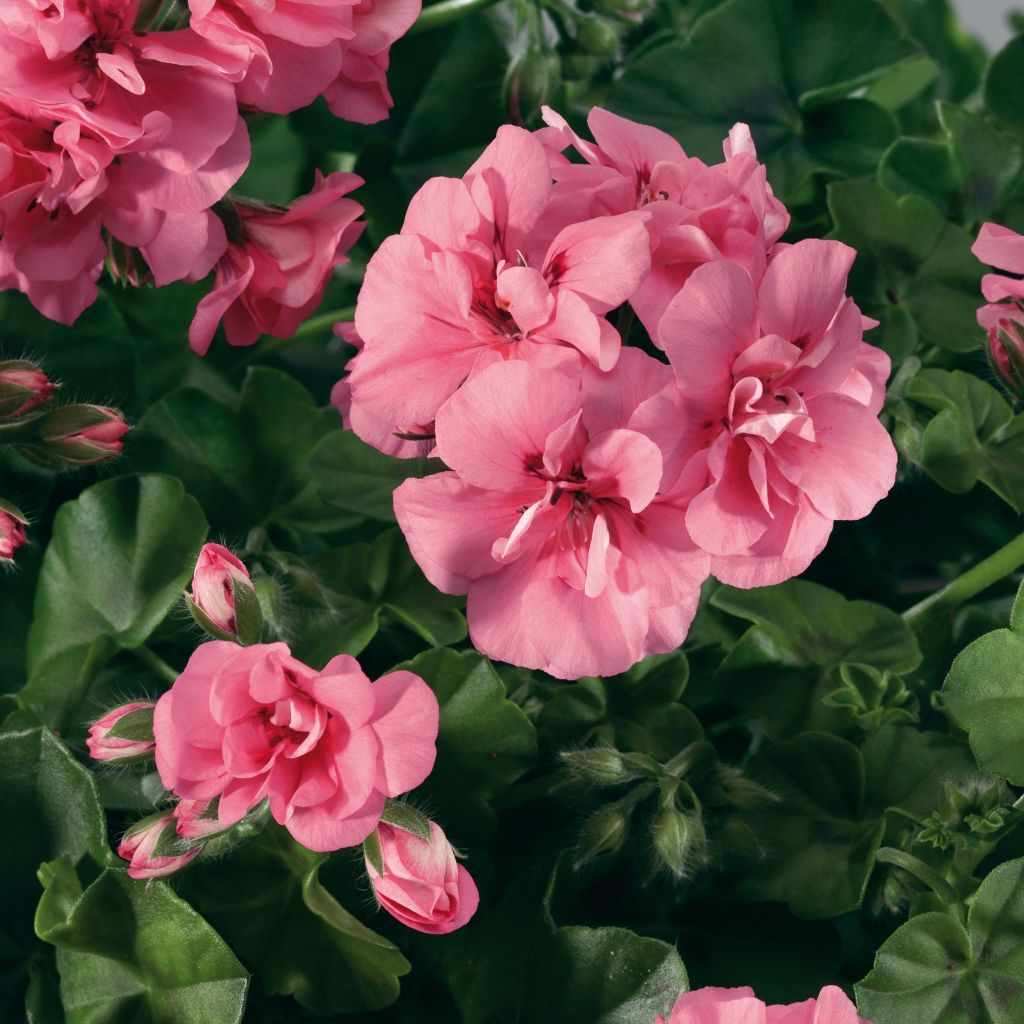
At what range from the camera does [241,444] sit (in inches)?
27.2

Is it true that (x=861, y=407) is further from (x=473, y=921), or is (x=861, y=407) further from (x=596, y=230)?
(x=473, y=921)

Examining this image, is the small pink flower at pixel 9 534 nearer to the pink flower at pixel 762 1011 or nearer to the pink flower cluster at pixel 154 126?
the pink flower cluster at pixel 154 126

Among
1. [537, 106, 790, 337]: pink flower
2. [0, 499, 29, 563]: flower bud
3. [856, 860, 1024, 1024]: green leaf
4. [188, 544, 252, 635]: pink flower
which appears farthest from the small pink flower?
[856, 860, 1024, 1024]: green leaf

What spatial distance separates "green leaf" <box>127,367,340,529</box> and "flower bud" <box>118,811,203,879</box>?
9.6 inches

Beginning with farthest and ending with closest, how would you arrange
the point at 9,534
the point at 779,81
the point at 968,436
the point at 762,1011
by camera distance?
the point at 779,81
the point at 968,436
the point at 9,534
the point at 762,1011

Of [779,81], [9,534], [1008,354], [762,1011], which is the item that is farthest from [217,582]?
[779,81]

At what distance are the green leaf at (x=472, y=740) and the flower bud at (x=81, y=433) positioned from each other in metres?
0.16

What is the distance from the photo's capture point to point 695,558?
447mm

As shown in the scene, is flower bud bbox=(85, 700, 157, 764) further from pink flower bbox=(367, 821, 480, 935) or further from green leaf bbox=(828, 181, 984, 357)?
green leaf bbox=(828, 181, 984, 357)

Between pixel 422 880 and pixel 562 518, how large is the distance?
0.44ft

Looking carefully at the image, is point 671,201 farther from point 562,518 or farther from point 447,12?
point 447,12

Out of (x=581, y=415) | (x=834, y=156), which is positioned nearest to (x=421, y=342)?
(x=581, y=415)

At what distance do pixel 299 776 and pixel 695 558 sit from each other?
16 cm

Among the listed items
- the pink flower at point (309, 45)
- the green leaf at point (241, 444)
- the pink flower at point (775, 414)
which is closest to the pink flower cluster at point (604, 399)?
the pink flower at point (775, 414)
